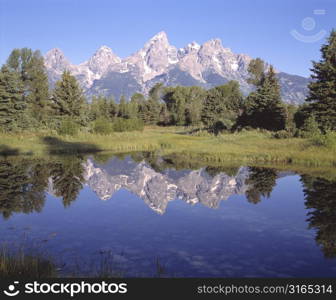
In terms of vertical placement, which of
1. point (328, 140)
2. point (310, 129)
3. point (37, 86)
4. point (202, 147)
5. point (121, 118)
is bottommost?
point (202, 147)

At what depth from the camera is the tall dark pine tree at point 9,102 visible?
48.3m

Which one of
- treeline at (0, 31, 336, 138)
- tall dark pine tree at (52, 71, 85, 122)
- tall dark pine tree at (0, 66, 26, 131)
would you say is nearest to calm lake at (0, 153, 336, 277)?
treeline at (0, 31, 336, 138)

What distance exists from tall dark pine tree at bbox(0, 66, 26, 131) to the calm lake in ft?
90.4

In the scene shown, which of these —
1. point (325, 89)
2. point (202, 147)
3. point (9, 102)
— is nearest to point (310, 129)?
point (325, 89)

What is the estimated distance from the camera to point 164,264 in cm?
870

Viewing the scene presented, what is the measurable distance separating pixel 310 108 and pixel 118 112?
71.4 m

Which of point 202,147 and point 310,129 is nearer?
point 202,147

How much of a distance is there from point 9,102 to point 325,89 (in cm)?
4218

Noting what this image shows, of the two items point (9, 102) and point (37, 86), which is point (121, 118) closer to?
point (37, 86)

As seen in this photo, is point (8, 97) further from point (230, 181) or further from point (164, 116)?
point (164, 116)

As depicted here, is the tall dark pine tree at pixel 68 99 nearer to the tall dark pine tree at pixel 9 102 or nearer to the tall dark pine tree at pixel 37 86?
the tall dark pine tree at pixel 37 86

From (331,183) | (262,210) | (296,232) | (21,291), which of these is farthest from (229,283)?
(331,183)

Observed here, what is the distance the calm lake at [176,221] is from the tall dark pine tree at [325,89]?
2085 centimetres

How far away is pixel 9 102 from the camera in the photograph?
1930 inches
